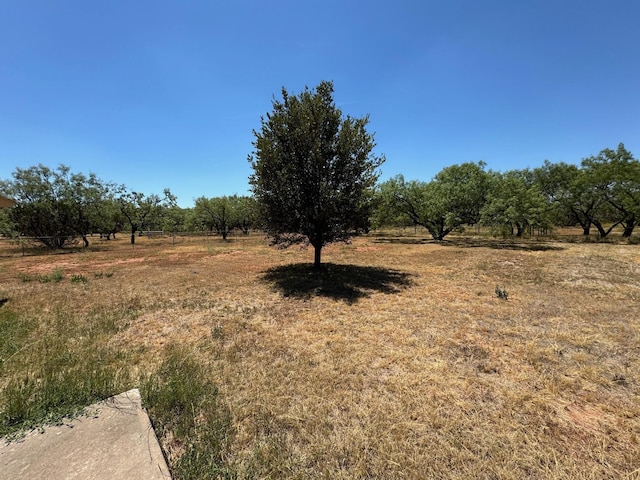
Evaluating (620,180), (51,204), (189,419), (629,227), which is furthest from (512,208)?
(51,204)

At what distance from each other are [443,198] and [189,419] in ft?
86.1

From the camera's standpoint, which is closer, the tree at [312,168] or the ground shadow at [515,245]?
the tree at [312,168]

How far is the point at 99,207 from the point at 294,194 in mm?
27891

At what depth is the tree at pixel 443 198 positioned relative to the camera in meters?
24.6

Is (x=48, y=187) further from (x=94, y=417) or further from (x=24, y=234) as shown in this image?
(x=94, y=417)

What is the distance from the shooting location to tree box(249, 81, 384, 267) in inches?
386

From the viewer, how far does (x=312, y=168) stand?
10.0 metres

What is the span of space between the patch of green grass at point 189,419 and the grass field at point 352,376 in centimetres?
2

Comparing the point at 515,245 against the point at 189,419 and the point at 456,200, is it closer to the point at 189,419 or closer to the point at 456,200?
the point at 456,200

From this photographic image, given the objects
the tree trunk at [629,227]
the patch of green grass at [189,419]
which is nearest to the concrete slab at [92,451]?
the patch of green grass at [189,419]

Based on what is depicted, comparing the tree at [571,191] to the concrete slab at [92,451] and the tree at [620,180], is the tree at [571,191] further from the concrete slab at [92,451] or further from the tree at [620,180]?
the concrete slab at [92,451]

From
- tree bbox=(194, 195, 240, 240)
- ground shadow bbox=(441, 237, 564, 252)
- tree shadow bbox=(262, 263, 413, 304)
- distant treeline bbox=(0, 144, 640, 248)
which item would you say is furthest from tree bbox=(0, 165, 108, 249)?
ground shadow bbox=(441, 237, 564, 252)

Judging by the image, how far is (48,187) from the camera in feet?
79.1

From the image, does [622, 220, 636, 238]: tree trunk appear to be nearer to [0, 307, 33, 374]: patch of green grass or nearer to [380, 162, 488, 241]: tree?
[380, 162, 488, 241]: tree
